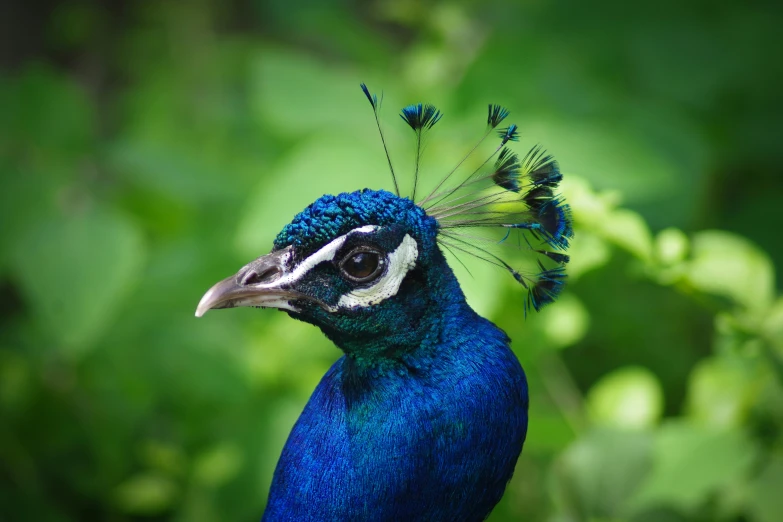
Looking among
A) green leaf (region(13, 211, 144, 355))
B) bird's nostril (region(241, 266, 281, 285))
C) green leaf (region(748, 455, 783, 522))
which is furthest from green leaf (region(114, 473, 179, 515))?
green leaf (region(748, 455, 783, 522))

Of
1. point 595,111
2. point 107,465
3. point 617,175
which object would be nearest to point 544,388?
point 617,175

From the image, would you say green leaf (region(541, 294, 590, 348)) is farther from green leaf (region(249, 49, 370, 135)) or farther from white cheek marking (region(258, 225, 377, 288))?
white cheek marking (region(258, 225, 377, 288))

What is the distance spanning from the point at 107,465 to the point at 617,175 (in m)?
1.27

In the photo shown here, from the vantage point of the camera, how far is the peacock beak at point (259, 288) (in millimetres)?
806

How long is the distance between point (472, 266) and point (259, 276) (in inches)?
20.5

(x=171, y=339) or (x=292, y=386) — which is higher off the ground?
(x=171, y=339)

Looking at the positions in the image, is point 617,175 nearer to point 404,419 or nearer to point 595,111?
point 595,111

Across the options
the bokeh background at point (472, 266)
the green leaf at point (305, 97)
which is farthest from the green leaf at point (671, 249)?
the green leaf at point (305, 97)

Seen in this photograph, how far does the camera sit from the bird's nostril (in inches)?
32.2

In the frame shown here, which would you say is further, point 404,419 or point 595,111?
point 595,111

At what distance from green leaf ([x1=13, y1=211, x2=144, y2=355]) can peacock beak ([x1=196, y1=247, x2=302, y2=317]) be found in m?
0.68

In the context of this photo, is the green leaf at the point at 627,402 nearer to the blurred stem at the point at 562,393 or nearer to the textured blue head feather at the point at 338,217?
the blurred stem at the point at 562,393

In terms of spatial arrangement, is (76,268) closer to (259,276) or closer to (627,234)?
(259,276)

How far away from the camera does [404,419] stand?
2.81 feet
